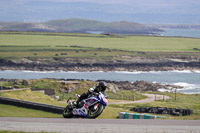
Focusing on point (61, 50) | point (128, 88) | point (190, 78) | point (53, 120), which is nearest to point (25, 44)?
point (61, 50)

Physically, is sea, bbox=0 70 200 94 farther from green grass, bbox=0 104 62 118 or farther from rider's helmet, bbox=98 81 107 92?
rider's helmet, bbox=98 81 107 92

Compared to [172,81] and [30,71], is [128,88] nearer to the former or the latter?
[172,81]

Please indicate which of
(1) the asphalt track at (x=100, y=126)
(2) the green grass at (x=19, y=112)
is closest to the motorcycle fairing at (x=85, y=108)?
(1) the asphalt track at (x=100, y=126)

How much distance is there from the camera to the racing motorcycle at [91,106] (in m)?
22.4

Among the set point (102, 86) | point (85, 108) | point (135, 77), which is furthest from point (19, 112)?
point (135, 77)

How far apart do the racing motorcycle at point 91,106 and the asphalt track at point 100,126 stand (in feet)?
4.41

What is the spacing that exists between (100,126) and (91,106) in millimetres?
3350

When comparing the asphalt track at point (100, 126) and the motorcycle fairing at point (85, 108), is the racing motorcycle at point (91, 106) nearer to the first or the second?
the motorcycle fairing at point (85, 108)

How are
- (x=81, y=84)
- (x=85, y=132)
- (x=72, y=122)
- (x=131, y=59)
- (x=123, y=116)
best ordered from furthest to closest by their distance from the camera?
(x=131, y=59) < (x=81, y=84) < (x=123, y=116) < (x=72, y=122) < (x=85, y=132)

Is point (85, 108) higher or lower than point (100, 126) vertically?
higher

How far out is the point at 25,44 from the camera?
7849 inches

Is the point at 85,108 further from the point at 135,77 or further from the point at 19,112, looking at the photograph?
the point at 135,77

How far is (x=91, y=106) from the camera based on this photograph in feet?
74.9

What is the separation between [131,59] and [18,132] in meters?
149
